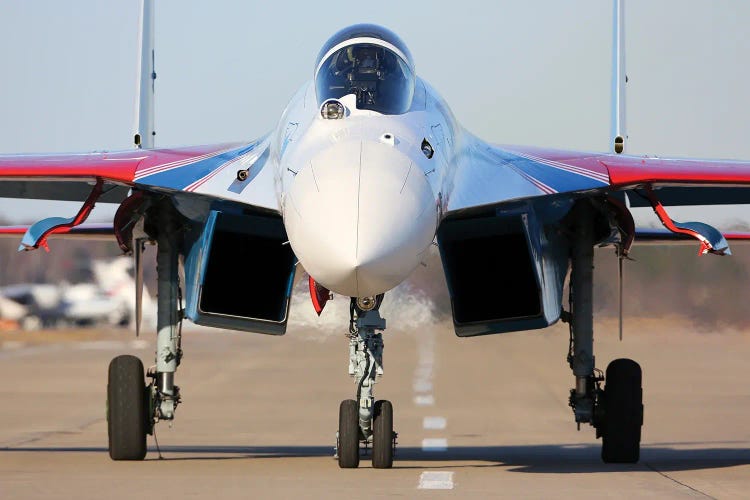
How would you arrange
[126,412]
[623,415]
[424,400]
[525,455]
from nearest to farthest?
[126,412]
[623,415]
[525,455]
[424,400]

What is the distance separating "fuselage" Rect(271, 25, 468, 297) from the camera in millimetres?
9758

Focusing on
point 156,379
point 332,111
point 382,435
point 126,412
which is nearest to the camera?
point 332,111

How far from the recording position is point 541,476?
38.3 feet

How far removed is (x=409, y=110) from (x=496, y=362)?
17.9 metres

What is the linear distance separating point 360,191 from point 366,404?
2.32m

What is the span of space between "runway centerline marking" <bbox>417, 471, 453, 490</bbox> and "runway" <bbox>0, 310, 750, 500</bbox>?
16mm

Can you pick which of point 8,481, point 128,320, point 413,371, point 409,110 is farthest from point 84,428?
point 128,320

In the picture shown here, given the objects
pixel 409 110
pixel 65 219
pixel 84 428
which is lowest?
pixel 84 428

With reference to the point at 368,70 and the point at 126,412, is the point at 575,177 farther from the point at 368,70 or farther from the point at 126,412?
the point at 126,412

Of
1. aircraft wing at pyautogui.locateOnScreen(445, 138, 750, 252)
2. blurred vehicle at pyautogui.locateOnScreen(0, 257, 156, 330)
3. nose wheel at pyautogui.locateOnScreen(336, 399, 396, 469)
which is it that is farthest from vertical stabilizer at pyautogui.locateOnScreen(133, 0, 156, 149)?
blurred vehicle at pyautogui.locateOnScreen(0, 257, 156, 330)

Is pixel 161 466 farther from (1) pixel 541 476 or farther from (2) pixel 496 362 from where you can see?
(2) pixel 496 362

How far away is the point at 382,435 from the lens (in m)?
11.8

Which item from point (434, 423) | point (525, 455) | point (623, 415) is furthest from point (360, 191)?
point (434, 423)

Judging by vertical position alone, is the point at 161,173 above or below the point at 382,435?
above
